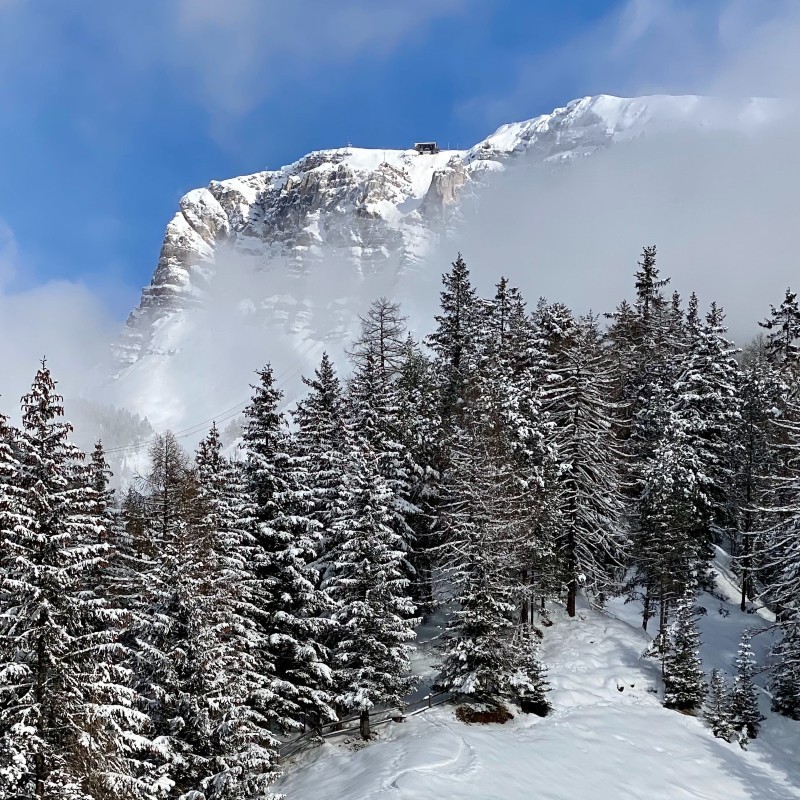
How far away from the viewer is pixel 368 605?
2311 centimetres

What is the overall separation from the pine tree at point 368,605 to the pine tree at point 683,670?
1158cm

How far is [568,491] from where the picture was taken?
101 feet

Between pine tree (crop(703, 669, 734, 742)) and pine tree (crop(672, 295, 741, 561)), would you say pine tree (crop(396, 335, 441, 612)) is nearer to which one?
pine tree (crop(703, 669, 734, 742))

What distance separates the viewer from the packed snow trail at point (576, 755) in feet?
64.3

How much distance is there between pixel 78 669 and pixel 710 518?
3353cm

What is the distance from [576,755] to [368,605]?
9.10 m

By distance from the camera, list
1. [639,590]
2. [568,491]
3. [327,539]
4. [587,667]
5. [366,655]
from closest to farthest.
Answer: [366,655] < [327,539] < [587,667] < [568,491] < [639,590]

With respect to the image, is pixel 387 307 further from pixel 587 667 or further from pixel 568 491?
pixel 587 667

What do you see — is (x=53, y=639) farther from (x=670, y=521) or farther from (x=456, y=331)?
(x=456, y=331)

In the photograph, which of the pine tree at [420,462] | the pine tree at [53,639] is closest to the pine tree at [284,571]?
the pine tree at [420,462]

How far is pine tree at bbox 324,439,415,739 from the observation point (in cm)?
2292

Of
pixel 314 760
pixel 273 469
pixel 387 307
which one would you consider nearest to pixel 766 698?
pixel 314 760

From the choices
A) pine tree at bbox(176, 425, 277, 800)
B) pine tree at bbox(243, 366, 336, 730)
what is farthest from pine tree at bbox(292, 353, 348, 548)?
pine tree at bbox(176, 425, 277, 800)

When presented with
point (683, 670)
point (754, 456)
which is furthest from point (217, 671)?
point (754, 456)
